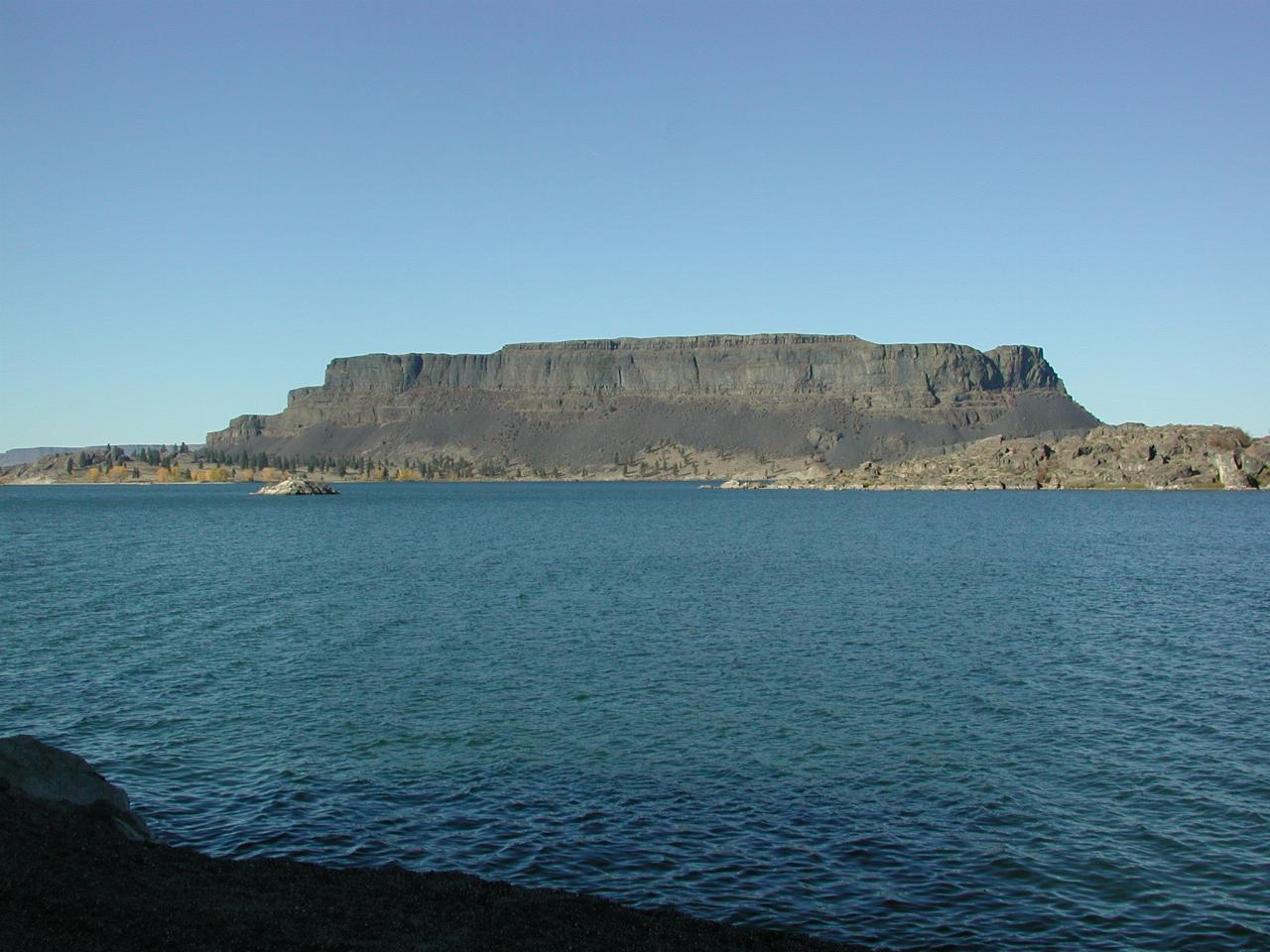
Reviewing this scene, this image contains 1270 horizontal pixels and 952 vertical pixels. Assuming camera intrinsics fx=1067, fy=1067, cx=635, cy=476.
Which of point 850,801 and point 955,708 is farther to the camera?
point 955,708

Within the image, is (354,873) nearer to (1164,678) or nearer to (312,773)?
(312,773)

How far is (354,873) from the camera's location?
16.3 m

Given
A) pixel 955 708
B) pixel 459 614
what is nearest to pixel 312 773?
pixel 955 708

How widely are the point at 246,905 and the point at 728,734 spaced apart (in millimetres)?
14369

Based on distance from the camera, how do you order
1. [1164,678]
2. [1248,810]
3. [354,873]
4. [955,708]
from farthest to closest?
[1164,678] < [955,708] < [1248,810] < [354,873]

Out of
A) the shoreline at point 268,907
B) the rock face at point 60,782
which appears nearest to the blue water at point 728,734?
the rock face at point 60,782

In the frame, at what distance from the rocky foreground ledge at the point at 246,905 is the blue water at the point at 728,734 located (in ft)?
5.29

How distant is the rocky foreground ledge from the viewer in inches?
496

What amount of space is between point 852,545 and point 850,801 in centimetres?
6991

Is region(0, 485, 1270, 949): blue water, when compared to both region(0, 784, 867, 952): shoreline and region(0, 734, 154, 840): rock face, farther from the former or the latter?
region(0, 784, 867, 952): shoreline

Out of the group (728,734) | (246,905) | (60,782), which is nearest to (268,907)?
(246,905)

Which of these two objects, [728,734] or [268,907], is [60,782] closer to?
[268,907]

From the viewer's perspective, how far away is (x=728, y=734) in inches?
1032

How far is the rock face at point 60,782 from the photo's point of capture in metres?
17.4
